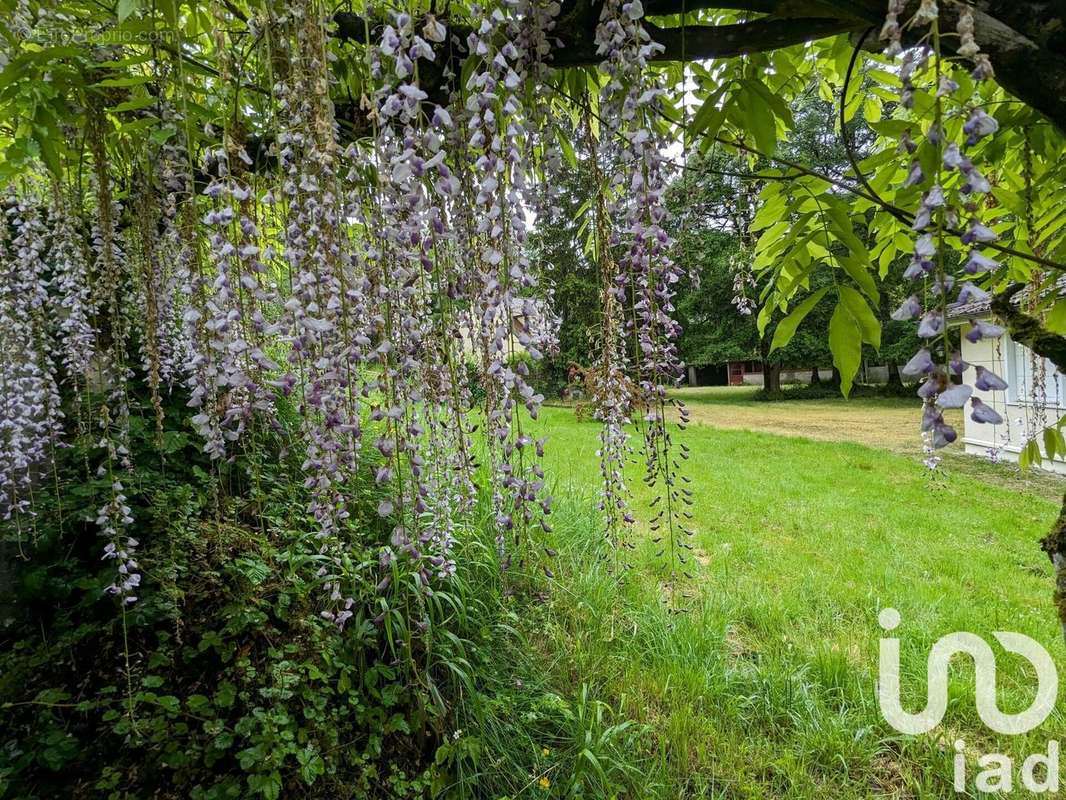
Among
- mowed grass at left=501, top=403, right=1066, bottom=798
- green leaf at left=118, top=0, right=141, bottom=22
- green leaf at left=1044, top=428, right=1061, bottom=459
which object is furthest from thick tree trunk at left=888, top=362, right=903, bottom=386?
green leaf at left=118, top=0, right=141, bottom=22

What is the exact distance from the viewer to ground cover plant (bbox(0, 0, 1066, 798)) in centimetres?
107

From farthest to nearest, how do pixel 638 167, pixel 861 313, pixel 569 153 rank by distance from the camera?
pixel 569 153 → pixel 638 167 → pixel 861 313

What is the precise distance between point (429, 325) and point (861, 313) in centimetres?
98

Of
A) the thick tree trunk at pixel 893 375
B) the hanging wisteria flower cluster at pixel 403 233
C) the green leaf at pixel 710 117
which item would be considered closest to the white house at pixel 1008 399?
the green leaf at pixel 710 117

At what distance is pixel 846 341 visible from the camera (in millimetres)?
1119

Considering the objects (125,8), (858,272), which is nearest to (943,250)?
(858,272)

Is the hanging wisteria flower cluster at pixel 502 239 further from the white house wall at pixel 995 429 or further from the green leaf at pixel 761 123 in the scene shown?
the white house wall at pixel 995 429

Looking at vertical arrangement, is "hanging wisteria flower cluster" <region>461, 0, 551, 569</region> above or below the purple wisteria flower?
above

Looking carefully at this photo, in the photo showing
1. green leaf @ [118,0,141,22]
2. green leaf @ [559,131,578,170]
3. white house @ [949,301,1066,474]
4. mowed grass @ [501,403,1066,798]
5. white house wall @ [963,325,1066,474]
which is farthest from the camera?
white house wall @ [963,325,1066,474]

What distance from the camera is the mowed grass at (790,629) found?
2426 millimetres

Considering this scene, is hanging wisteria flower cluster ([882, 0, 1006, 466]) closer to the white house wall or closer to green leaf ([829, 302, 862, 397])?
green leaf ([829, 302, 862, 397])

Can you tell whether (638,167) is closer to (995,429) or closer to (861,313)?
(861,313)

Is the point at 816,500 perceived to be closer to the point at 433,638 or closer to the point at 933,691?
the point at 933,691

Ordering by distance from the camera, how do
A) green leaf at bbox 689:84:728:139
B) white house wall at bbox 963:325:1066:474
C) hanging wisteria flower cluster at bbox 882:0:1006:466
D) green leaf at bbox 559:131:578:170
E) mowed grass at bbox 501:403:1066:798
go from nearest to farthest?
1. hanging wisteria flower cluster at bbox 882:0:1006:466
2. green leaf at bbox 689:84:728:139
3. green leaf at bbox 559:131:578:170
4. mowed grass at bbox 501:403:1066:798
5. white house wall at bbox 963:325:1066:474
